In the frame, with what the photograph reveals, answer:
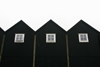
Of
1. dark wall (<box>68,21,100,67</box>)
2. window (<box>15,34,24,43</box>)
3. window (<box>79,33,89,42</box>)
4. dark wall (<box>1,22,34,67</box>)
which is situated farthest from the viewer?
window (<box>79,33,89,42</box>)

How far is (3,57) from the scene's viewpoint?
12461mm

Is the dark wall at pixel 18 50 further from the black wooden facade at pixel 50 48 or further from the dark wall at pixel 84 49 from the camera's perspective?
the dark wall at pixel 84 49

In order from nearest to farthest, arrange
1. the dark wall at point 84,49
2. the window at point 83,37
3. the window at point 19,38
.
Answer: the dark wall at point 84,49
the window at point 19,38
the window at point 83,37

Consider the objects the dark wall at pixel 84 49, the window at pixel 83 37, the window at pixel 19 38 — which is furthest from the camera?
the window at pixel 83 37

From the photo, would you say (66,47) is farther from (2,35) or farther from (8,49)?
(2,35)

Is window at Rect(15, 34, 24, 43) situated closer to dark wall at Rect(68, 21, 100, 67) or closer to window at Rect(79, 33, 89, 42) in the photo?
dark wall at Rect(68, 21, 100, 67)

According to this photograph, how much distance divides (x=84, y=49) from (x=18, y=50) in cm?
870

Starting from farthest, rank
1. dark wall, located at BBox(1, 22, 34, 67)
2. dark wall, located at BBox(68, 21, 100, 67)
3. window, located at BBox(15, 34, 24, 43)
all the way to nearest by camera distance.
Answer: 1. window, located at BBox(15, 34, 24, 43)
2. dark wall, located at BBox(68, 21, 100, 67)
3. dark wall, located at BBox(1, 22, 34, 67)

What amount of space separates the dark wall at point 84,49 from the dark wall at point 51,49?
3.38 ft

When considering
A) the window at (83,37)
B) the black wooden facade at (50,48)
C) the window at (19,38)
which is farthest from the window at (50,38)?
the window at (83,37)

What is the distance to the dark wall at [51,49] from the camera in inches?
485

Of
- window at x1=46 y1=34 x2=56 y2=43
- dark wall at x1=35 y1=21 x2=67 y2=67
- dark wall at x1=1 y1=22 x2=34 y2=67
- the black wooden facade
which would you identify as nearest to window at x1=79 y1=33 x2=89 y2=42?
the black wooden facade

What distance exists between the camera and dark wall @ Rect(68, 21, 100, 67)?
1241 centimetres

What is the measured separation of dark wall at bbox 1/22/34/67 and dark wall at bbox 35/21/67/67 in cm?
99
